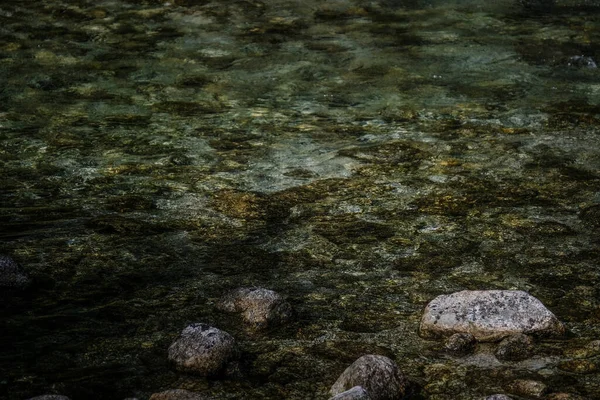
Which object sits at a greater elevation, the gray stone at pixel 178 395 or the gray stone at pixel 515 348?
the gray stone at pixel 178 395

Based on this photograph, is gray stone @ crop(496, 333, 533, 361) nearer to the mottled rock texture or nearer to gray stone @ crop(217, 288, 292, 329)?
the mottled rock texture

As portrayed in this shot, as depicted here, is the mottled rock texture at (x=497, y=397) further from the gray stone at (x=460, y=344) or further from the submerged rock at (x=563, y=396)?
the gray stone at (x=460, y=344)

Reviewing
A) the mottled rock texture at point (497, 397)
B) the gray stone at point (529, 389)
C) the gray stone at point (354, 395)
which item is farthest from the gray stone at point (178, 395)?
the gray stone at point (529, 389)

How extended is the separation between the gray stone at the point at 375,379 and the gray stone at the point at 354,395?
66 mm

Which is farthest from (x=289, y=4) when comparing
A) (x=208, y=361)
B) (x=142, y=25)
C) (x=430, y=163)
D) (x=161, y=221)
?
(x=208, y=361)

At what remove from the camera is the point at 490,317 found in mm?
3018

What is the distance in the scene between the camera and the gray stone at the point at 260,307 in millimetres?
3133

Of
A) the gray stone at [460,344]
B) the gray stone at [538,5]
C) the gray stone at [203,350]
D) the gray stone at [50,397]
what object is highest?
the gray stone at [50,397]

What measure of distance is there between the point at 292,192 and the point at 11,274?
5.00 ft

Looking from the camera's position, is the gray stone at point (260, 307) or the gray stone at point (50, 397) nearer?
the gray stone at point (50, 397)

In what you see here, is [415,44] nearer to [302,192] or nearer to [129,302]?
[302,192]

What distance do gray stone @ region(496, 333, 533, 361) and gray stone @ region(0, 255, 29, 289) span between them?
1794mm

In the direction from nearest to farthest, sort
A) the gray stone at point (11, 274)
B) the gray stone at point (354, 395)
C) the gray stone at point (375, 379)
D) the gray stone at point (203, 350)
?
the gray stone at point (354, 395), the gray stone at point (375, 379), the gray stone at point (203, 350), the gray stone at point (11, 274)

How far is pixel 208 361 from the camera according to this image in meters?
2.78
